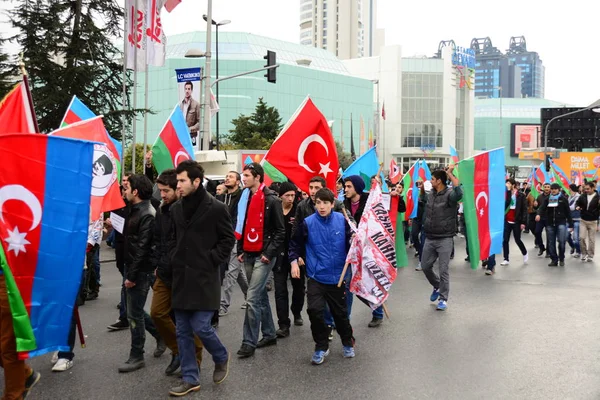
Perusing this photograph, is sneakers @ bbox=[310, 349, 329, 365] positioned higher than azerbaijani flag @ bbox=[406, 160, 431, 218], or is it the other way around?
azerbaijani flag @ bbox=[406, 160, 431, 218]

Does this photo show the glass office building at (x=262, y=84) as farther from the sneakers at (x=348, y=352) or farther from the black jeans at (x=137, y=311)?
the black jeans at (x=137, y=311)

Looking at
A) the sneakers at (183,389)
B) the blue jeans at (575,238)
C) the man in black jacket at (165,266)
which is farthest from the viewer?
the blue jeans at (575,238)

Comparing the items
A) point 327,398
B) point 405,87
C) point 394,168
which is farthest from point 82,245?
point 405,87

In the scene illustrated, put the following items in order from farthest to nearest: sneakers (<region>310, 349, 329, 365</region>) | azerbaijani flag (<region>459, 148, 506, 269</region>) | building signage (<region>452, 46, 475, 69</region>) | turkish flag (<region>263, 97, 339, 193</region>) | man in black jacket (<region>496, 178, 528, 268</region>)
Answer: building signage (<region>452, 46, 475, 69</region>) → man in black jacket (<region>496, 178, 528, 268</region>) → azerbaijani flag (<region>459, 148, 506, 269</region>) → turkish flag (<region>263, 97, 339, 193</region>) → sneakers (<region>310, 349, 329, 365</region>)

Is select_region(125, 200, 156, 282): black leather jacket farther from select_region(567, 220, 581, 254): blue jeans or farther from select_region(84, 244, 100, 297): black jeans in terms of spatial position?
select_region(567, 220, 581, 254): blue jeans

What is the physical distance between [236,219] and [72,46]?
1226 cm

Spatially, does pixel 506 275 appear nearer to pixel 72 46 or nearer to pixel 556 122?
pixel 72 46

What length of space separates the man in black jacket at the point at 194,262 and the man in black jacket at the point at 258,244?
1.11 m

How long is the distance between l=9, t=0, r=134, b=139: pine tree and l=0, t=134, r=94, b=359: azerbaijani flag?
1256 cm

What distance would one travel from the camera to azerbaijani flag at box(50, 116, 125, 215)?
7668 millimetres

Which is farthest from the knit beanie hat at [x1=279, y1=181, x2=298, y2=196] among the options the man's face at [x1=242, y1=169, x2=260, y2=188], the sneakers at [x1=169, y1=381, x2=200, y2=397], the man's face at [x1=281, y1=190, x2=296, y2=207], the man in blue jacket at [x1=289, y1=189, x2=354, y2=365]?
the sneakers at [x1=169, y1=381, x2=200, y2=397]

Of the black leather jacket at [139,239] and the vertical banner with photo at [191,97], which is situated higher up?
the vertical banner with photo at [191,97]

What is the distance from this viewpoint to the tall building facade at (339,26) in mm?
164625

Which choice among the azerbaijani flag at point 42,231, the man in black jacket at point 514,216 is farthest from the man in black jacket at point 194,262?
the man in black jacket at point 514,216
